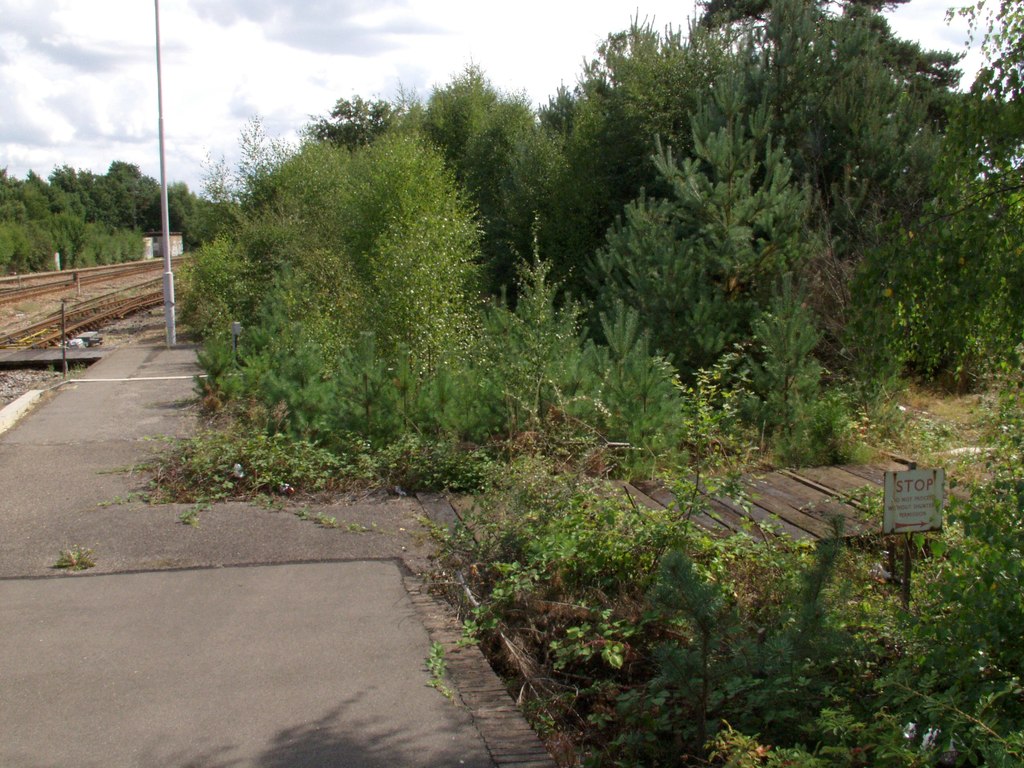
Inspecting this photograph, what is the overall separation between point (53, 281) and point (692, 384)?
4922cm

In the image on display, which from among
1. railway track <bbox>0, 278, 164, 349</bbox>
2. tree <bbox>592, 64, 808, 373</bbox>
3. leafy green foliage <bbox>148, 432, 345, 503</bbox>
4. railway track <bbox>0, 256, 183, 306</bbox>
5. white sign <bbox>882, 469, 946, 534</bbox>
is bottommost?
railway track <bbox>0, 278, 164, 349</bbox>

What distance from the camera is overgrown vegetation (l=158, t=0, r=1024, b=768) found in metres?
3.98

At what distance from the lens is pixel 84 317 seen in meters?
33.5

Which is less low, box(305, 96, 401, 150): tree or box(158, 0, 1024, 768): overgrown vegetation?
box(305, 96, 401, 150): tree

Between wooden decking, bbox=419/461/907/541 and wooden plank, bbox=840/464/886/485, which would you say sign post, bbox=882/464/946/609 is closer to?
wooden decking, bbox=419/461/907/541

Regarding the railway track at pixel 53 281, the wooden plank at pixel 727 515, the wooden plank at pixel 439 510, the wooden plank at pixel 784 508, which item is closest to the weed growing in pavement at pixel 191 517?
the wooden plank at pixel 439 510

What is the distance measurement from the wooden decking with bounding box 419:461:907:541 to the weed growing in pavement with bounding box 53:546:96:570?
250cm

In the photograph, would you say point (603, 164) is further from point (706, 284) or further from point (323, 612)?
point (323, 612)

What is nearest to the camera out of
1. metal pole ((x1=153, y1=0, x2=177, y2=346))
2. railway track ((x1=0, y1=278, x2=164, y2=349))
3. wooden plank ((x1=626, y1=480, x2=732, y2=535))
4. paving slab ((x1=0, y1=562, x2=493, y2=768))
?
paving slab ((x1=0, y1=562, x2=493, y2=768))

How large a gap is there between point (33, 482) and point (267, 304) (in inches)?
338

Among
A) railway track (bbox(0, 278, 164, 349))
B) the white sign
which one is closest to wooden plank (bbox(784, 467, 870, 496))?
the white sign

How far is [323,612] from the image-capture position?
5.83 m

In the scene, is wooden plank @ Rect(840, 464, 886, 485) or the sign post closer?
the sign post

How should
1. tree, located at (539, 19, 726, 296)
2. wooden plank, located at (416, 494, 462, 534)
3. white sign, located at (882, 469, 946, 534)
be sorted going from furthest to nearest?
tree, located at (539, 19, 726, 296) < wooden plank, located at (416, 494, 462, 534) < white sign, located at (882, 469, 946, 534)
